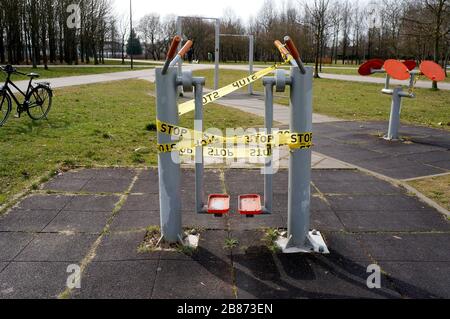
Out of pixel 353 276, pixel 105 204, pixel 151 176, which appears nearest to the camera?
pixel 353 276

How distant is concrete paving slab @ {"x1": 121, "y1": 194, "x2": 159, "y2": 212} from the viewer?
171 inches

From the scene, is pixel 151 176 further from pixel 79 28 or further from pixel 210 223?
pixel 79 28

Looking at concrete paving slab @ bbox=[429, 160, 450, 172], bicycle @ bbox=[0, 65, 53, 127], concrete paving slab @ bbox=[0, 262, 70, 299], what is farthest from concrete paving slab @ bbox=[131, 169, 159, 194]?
bicycle @ bbox=[0, 65, 53, 127]

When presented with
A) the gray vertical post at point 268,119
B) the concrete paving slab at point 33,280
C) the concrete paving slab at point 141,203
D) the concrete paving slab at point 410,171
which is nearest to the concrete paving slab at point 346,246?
the gray vertical post at point 268,119

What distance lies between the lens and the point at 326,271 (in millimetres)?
3127

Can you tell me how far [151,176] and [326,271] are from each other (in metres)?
2.93

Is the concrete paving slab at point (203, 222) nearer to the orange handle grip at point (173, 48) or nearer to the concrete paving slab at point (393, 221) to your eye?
the concrete paving slab at point (393, 221)

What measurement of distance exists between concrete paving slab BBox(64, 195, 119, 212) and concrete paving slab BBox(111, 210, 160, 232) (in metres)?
0.25

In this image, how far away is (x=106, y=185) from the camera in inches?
199

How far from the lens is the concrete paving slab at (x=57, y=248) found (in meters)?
3.27

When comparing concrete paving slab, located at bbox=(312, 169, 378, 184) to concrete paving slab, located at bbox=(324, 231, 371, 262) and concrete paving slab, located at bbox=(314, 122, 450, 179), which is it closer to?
concrete paving slab, located at bbox=(314, 122, 450, 179)

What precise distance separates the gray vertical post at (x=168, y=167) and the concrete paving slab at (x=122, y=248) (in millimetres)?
250
